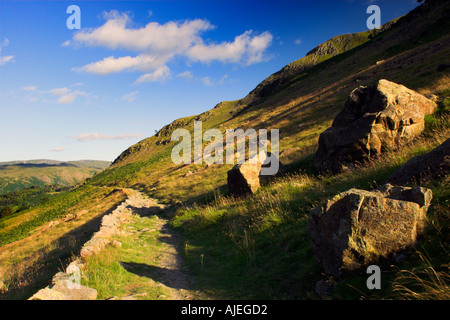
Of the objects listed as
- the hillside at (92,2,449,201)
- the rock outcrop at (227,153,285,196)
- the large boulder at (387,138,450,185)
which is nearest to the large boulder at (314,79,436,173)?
the rock outcrop at (227,153,285,196)

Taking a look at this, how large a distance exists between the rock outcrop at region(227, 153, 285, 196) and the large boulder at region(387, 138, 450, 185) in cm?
841

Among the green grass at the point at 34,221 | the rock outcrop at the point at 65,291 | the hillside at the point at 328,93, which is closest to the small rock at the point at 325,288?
the rock outcrop at the point at 65,291

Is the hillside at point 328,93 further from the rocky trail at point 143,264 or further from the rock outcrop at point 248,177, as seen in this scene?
the rocky trail at point 143,264

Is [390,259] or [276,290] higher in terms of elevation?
[390,259]

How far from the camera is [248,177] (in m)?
14.3

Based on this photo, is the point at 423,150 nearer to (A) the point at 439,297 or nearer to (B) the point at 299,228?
(B) the point at 299,228

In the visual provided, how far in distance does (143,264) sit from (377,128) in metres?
10.6

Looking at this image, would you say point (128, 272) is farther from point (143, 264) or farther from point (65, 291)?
point (65, 291)

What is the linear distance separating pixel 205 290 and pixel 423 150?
7871 mm

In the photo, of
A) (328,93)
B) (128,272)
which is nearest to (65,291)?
(128,272)

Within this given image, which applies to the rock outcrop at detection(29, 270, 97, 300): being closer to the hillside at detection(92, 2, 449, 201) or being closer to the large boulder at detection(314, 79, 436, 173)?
the large boulder at detection(314, 79, 436, 173)

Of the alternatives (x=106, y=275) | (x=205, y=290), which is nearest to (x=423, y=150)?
(x=205, y=290)
